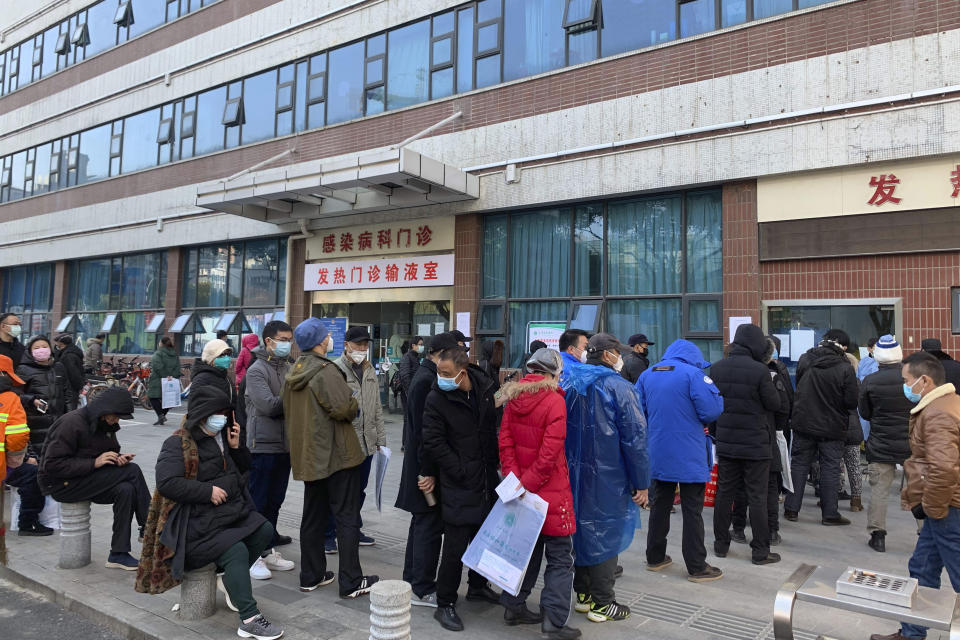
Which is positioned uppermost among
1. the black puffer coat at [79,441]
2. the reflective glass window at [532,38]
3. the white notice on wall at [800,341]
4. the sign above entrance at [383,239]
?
the reflective glass window at [532,38]

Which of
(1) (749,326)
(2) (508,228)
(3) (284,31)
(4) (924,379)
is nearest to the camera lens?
(4) (924,379)

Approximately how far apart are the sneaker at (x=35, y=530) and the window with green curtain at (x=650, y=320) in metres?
8.38

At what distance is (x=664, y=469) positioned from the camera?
541 centimetres

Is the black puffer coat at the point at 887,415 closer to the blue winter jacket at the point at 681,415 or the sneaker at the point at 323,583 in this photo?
the blue winter jacket at the point at 681,415

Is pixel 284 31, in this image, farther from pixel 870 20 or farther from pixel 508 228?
pixel 870 20

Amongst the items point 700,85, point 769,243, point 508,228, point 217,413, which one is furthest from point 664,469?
point 508,228

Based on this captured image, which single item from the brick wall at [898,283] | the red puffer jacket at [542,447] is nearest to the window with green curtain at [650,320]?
the brick wall at [898,283]

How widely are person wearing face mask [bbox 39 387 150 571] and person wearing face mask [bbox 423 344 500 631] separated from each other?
279cm

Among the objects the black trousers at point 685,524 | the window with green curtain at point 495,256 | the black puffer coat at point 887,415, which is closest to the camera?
the black trousers at point 685,524

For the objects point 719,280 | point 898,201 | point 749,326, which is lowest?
point 749,326

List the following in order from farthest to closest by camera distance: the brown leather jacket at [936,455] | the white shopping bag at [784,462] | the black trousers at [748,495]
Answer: the white shopping bag at [784,462] → the black trousers at [748,495] → the brown leather jacket at [936,455]

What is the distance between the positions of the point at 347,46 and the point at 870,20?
1061cm

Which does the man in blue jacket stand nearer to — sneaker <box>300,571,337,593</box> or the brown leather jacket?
the brown leather jacket

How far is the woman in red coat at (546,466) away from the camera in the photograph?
13.7ft
